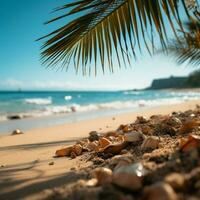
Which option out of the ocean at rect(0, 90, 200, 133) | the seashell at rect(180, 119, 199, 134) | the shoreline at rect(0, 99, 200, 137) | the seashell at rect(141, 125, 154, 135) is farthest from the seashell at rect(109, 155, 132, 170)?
the ocean at rect(0, 90, 200, 133)

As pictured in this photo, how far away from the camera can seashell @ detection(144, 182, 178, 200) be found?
4.30 feet

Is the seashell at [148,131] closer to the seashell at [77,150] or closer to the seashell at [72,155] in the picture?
the seashell at [77,150]

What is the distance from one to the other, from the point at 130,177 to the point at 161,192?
0.30 meters

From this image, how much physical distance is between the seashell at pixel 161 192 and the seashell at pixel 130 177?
0.59 feet

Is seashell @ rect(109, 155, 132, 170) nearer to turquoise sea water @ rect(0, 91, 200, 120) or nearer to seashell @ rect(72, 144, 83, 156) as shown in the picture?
seashell @ rect(72, 144, 83, 156)

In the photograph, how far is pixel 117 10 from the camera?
9.29 ft

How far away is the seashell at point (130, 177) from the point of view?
1.60 m

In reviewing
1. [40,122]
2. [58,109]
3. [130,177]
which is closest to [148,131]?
[130,177]

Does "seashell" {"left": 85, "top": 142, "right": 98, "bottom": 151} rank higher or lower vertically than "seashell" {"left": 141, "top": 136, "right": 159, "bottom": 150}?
lower

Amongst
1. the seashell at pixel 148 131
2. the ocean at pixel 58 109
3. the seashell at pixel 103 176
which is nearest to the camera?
the seashell at pixel 103 176

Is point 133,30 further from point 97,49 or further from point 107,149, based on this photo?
point 107,149

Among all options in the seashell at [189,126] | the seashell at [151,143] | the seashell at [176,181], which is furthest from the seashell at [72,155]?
the seashell at [176,181]

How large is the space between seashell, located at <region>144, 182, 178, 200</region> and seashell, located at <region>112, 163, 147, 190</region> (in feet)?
0.59

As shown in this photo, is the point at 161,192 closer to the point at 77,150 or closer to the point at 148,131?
the point at 77,150
